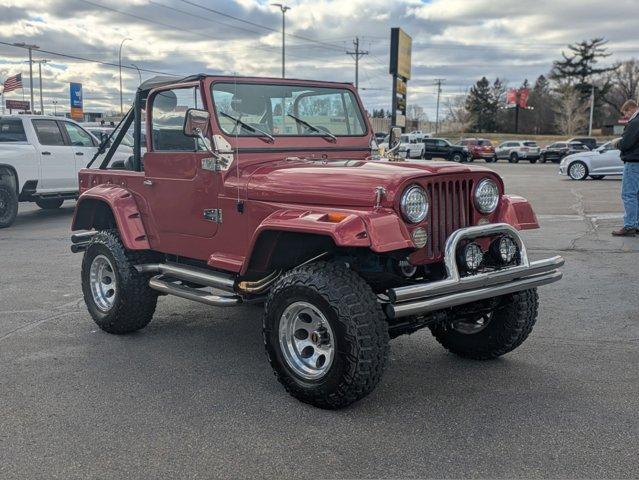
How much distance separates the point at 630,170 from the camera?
923cm

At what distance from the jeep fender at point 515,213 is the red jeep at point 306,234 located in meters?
0.01

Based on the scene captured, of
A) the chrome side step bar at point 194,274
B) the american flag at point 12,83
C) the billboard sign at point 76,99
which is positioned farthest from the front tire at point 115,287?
the billboard sign at point 76,99

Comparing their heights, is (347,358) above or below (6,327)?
above

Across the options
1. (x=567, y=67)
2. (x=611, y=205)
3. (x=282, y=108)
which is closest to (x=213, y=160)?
(x=282, y=108)

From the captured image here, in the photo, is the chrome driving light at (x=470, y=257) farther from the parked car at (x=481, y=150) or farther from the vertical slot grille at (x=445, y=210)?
the parked car at (x=481, y=150)

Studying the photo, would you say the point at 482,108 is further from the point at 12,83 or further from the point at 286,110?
the point at 286,110

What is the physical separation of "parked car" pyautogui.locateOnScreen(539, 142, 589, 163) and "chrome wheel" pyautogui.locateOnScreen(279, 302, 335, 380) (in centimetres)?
4130

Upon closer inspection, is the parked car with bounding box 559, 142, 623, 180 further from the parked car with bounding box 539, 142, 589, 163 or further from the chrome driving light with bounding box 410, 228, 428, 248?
the parked car with bounding box 539, 142, 589, 163

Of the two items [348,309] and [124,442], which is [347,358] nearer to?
[348,309]

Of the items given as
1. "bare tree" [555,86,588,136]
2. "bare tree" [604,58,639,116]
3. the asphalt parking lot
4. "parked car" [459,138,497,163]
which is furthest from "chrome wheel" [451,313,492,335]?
"bare tree" [604,58,639,116]

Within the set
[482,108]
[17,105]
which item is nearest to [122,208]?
[17,105]

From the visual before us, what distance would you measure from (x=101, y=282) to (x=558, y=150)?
40.8 m

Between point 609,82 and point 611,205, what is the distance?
84.6 metres

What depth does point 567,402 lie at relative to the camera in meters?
3.87
